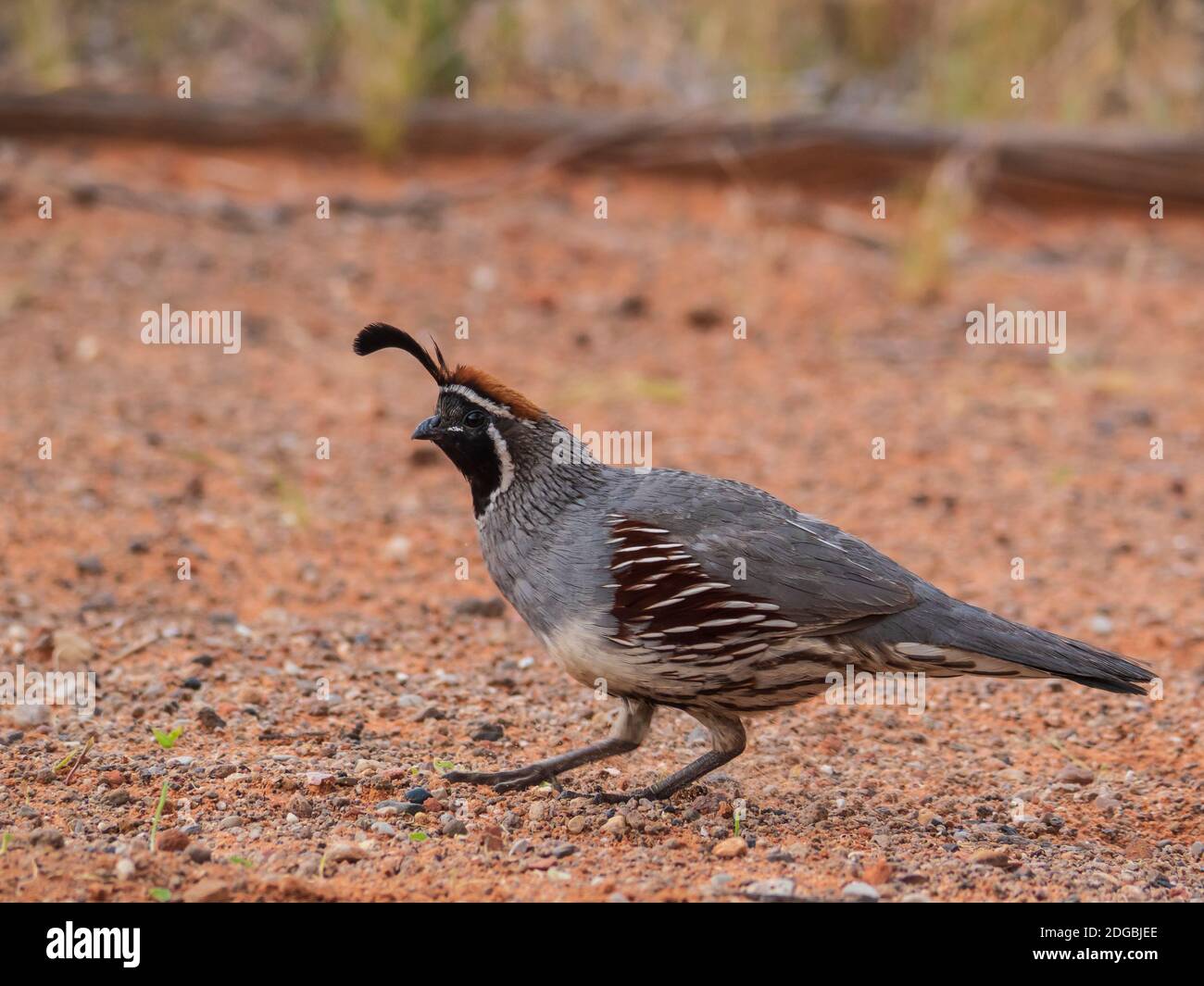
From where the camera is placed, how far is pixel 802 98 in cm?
1198

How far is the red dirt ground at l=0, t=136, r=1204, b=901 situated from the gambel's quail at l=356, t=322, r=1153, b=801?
37 centimetres

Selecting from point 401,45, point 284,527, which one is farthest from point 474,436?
point 401,45

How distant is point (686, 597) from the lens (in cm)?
392

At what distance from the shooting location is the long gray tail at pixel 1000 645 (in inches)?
150

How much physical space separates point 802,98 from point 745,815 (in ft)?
29.3

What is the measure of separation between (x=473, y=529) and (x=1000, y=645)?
3.11 m

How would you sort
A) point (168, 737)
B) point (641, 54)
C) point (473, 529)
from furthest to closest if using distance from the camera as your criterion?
point (641, 54)
point (473, 529)
point (168, 737)

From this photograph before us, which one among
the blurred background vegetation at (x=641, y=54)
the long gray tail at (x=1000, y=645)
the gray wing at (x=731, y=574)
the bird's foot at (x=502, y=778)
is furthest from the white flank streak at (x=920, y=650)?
the blurred background vegetation at (x=641, y=54)

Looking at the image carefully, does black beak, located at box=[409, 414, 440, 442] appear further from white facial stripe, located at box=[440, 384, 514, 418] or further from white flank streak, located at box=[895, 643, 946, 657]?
white flank streak, located at box=[895, 643, 946, 657]

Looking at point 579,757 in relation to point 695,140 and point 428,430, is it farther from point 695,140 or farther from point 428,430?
point 695,140

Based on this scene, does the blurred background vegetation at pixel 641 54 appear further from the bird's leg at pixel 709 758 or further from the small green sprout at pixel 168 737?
the bird's leg at pixel 709 758

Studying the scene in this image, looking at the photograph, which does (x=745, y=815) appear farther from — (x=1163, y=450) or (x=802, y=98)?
(x=802, y=98)

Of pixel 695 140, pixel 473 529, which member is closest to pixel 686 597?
pixel 473 529

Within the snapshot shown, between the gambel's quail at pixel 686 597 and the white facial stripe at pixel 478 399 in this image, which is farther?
the white facial stripe at pixel 478 399
